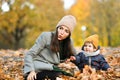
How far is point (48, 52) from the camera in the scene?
6.66 meters

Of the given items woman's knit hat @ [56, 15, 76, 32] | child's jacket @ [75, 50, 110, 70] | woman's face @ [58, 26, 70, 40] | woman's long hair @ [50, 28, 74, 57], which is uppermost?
woman's knit hat @ [56, 15, 76, 32]

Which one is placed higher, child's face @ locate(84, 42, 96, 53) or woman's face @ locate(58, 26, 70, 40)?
woman's face @ locate(58, 26, 70, 40)

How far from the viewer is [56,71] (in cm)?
661

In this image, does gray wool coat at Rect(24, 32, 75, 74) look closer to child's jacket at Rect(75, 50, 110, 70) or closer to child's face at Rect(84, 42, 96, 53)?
child's jacket at Rect(75, 50, 110, 70)

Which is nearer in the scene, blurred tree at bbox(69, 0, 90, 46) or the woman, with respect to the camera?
the woman

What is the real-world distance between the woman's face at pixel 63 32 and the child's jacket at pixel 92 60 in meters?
0.60

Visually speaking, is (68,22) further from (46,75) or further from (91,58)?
(46,75)

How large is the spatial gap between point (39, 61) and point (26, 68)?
36 centimetres

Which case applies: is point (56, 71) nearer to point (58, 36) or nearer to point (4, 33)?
point (58, 36)

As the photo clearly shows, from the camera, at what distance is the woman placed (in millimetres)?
6477

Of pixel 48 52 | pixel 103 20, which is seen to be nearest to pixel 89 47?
pixel 48 52

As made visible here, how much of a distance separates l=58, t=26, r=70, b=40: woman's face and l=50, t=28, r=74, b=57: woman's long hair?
0.21 feet

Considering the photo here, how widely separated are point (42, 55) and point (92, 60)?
3.02 ft

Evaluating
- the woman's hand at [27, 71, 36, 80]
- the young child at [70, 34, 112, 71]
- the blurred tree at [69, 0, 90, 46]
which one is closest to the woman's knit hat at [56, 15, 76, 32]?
the young child at [70, 34, 112, 71]
